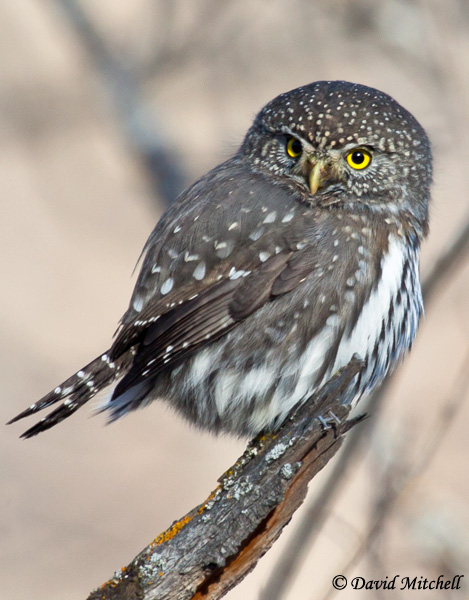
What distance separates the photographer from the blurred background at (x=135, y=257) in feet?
18.9

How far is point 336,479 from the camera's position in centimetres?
461

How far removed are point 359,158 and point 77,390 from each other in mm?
1709

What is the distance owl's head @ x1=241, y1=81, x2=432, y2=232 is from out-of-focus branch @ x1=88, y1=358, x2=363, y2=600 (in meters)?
1.13

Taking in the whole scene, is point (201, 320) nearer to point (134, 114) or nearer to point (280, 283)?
point (280, 283)

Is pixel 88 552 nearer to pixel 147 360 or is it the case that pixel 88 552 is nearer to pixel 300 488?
pixel 147 360

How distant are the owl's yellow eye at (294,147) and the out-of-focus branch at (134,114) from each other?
2181 millimetres

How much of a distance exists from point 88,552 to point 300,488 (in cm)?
344

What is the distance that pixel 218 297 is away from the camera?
3.76 m

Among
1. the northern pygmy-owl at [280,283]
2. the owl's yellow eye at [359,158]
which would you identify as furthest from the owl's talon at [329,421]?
the owl's yellow eye at [359,158]

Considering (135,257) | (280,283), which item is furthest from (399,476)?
(135,257)

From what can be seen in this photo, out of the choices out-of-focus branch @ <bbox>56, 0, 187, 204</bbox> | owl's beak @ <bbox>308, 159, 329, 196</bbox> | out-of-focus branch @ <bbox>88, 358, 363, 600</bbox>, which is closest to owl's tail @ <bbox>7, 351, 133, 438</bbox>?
out-of-focus branch @ <bbox>88, 358, 363, 600</bbox>

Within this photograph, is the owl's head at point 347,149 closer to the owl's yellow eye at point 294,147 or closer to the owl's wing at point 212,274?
the owl's yellow eye at point 294,147

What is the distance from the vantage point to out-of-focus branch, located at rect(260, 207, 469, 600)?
436cm

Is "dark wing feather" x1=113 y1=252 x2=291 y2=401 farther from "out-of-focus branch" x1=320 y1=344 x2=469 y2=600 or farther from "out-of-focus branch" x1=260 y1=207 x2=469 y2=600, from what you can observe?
"out-of-focus branch" x1=320 y1=344 x2=469 y2=600
